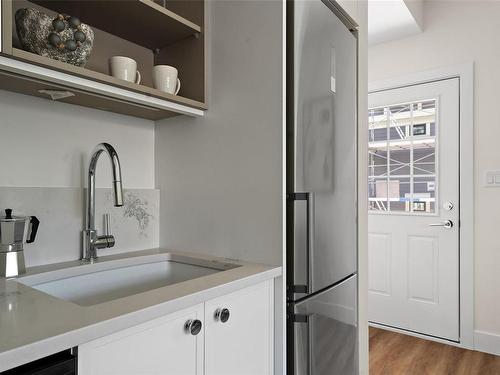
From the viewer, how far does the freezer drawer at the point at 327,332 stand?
1233 millimetres

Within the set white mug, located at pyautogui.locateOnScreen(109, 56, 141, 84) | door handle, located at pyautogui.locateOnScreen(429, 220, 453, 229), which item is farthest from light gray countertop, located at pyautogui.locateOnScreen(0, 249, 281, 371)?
door handle, located at pyautogui.locateOnScreen(429, 220, 453, 229)

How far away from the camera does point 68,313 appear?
729mm

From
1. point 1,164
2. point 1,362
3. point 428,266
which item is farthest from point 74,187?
point 428,266

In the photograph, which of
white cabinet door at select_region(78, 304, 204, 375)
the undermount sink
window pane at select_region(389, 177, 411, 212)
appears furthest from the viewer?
window pane at select_region(389, 177, 411, 212)

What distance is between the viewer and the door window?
107 inches

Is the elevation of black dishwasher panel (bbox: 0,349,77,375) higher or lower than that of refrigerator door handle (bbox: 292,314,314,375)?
higher

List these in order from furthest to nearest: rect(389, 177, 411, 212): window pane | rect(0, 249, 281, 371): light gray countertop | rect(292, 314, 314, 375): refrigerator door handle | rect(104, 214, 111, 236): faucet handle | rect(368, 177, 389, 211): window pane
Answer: rect(368, 177, 389, 211): window pane → rect(389, 177, 411, 212): window pane → rect(104, 214, 111, 236): faucet handle → rect(292, 314, 314, 375): refrigerator door handle → rect(0, 249, 281, 371): light gray countertop

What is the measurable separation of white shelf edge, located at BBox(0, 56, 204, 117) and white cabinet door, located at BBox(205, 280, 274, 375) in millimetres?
687

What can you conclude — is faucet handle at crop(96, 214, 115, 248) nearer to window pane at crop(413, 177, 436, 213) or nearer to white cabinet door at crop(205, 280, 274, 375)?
white cabinet door at crop(205, 280, 274, 375)

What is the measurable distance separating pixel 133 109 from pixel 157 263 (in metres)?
0.60

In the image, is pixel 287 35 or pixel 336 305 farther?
pixel 336 305

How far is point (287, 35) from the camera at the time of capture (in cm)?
127

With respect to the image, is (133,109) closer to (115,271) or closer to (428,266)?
(115,271)

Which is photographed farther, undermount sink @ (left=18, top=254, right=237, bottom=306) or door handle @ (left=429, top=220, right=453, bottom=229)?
door handle @ (left=429, top=220, right=453, bottom=229)
